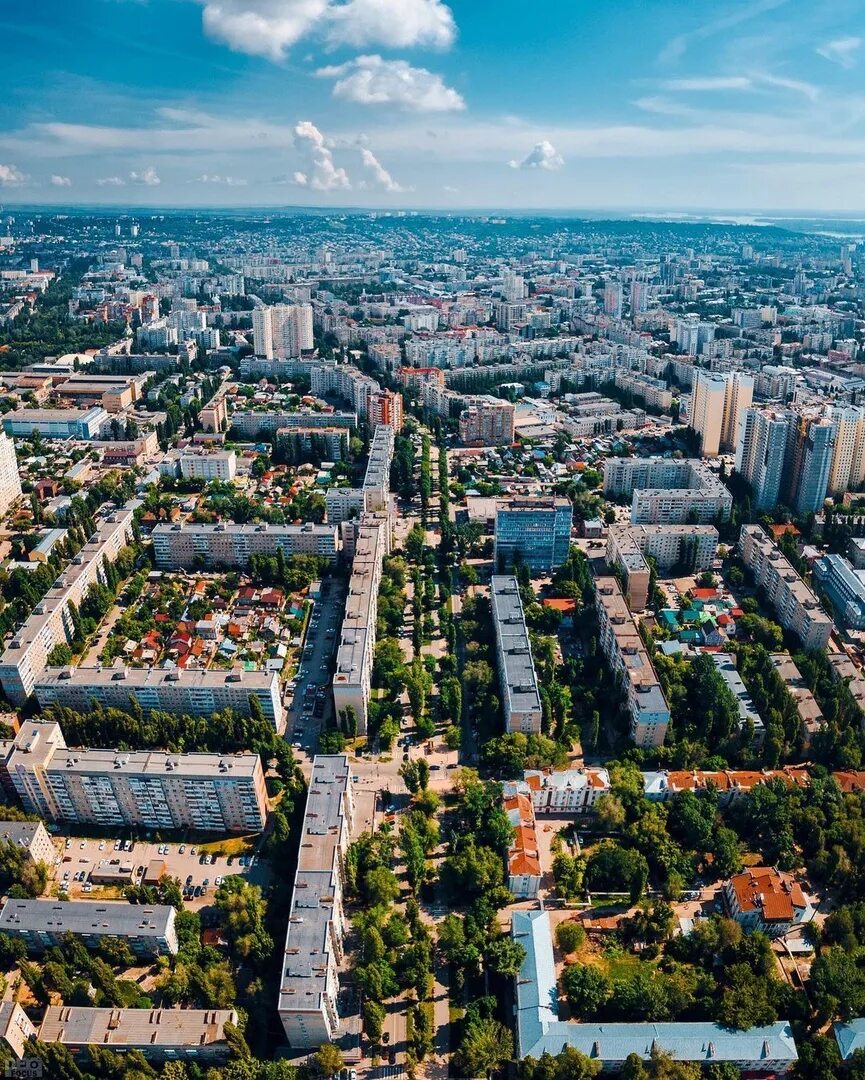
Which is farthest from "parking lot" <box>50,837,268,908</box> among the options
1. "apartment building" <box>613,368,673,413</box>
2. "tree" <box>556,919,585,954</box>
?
"apartment building" <box>613,368,673,413</box>

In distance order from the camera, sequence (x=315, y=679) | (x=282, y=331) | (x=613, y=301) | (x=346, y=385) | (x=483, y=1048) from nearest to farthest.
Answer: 1. (x=483, y=1048)
2. (x=315, y=679)
3. (x=346, y=385)
4. (x=282, y=331)
5. (x=613, y=301)

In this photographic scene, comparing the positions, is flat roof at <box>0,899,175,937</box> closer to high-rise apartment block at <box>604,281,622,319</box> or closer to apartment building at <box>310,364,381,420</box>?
apartment building at <box>310,364,381,420</box>

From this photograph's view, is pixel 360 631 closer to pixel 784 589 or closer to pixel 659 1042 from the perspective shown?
pixel 659 1042

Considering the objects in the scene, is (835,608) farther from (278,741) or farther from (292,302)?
(292,302)

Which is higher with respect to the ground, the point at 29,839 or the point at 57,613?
the point at 57,613

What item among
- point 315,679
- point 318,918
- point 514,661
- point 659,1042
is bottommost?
point 659,1042

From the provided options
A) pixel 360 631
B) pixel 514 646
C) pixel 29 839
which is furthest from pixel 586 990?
pixel 29 839
